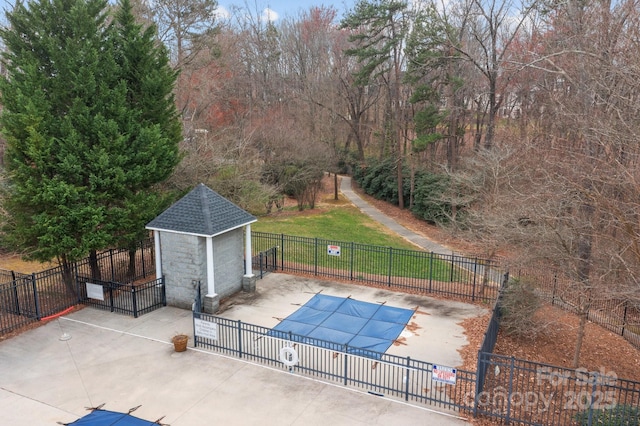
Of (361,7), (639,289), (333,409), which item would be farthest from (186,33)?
(639,289)

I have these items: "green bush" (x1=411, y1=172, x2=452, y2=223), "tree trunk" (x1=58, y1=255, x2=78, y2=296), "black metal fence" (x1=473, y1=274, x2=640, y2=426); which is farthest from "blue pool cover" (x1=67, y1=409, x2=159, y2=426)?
"green bush" (x1=411, y1=172, x2=452, y2=223)

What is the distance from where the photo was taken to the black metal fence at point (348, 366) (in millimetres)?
10531

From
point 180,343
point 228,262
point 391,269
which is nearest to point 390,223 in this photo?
point 391,269

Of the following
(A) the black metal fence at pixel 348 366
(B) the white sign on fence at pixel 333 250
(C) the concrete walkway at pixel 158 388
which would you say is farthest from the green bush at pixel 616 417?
(B) the white sign on fence at pixel 333 250

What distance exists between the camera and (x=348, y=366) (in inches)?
460

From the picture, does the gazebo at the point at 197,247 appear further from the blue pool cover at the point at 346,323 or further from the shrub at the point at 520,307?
the shrub at the point at 520,307

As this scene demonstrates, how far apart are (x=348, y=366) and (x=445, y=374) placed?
272cm

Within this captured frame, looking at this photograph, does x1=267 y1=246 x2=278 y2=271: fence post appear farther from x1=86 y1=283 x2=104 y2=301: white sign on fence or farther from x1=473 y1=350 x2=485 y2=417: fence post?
x1=473 y1=350 x2=485 y2=417: fence post

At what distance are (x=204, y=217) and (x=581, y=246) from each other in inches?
457

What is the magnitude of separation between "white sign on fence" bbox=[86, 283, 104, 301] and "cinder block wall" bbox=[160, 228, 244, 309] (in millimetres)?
2095

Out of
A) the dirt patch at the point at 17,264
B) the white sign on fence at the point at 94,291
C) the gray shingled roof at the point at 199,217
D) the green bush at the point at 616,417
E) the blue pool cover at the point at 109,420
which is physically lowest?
the blue pool cover at the point at 109,420

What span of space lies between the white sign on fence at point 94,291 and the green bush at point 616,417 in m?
14.1

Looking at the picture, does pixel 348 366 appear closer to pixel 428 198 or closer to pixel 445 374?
pixel 445 374

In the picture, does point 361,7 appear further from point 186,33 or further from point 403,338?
point 403,338
